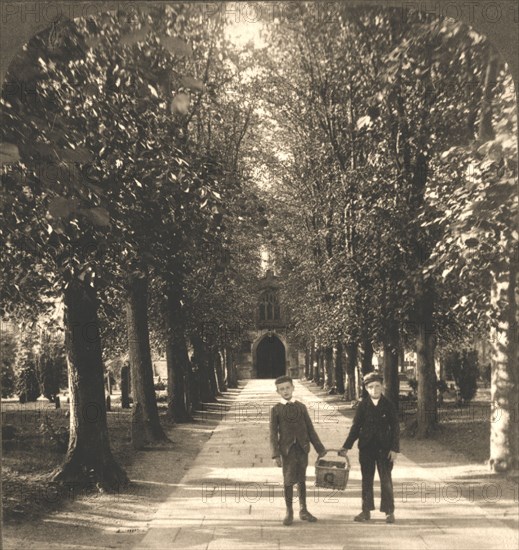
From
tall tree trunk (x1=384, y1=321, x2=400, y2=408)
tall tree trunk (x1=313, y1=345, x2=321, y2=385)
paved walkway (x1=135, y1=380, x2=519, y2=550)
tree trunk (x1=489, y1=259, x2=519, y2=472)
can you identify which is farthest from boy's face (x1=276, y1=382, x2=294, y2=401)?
tall tree trunk (x1=313, y1=345, x2=321, y2=385)

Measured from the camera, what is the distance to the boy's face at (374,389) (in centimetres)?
775

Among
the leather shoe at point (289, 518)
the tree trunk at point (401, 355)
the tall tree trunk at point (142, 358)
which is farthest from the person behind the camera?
the tree trunk at point (401, 355)

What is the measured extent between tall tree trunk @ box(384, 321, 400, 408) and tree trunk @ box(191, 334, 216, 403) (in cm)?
827

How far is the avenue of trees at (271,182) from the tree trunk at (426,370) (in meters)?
0.05

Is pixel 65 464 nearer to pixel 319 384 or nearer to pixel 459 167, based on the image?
pixel 459 167

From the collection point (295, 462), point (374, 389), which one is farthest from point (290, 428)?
point (374, 389)

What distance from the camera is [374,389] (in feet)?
25.5

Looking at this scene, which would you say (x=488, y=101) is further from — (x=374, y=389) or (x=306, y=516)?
(x=306, y=516)

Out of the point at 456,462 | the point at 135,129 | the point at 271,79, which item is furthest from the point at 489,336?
the point at 135,129

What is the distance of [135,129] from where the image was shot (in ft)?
30.3

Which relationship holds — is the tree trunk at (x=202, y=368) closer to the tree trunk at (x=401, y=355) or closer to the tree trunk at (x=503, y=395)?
the tree trunk at (x=401, y=355)

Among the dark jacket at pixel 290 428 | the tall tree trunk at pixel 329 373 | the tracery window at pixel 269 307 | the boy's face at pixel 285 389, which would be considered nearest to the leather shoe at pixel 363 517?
the dark jacket at pixel 290 428

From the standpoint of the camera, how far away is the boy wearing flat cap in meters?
7.93

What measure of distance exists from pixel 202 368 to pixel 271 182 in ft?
40.6
